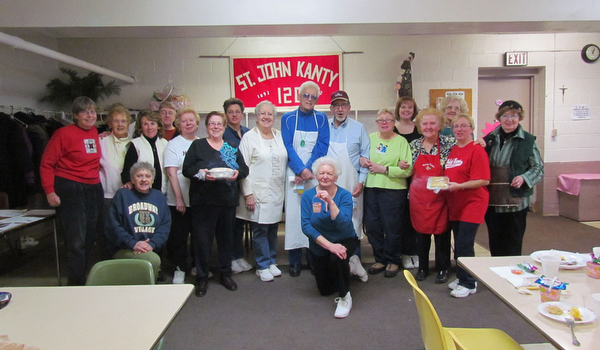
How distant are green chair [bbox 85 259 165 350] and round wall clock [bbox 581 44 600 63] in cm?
652

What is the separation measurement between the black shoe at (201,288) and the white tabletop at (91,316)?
1.46 meters

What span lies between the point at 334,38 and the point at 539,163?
351cm

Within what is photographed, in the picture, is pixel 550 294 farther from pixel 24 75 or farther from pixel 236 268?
pixel 24 75

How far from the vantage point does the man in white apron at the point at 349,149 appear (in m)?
3.36

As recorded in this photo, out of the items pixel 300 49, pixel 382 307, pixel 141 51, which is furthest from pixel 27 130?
pixel 382 307

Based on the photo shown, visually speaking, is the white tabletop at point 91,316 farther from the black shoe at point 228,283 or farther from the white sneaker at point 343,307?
the black shoe at point 228,283

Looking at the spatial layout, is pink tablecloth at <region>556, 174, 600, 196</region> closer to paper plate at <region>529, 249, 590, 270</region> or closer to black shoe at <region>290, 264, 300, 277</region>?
paper plate at <region>529, 249, 590, 270</region>

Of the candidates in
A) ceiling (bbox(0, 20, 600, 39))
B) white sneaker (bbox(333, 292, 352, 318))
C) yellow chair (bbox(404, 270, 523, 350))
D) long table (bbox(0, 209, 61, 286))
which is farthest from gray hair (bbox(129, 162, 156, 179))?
yellow chair (bbox(404, 270, 523, 350))

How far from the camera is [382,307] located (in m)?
2.80

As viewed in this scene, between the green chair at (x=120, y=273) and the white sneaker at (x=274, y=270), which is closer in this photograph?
the green chair at (x=120, y=273)

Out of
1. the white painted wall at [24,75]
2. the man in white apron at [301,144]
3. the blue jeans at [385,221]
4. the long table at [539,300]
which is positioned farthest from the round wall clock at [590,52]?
the white painted wall at [24,75]

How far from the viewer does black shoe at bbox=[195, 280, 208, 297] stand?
10.0 feet

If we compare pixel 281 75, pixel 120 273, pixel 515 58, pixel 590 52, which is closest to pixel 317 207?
pixel 120 273

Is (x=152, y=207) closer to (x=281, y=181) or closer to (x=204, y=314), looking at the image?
(x=204, y=314)
